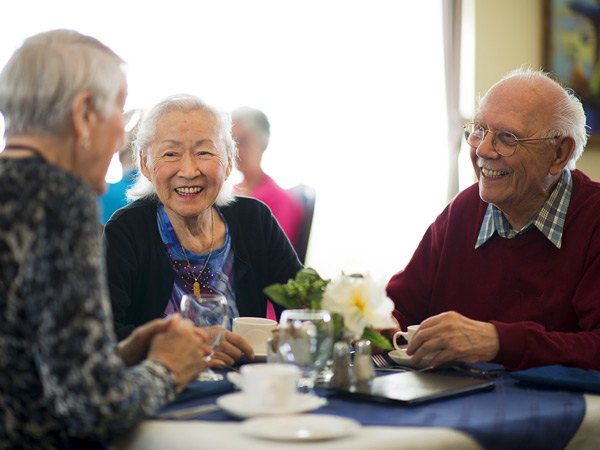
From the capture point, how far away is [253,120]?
4246 mm

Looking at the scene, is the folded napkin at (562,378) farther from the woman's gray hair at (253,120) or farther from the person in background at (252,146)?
the woman's gray hair at (253,120)

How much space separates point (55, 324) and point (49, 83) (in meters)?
0.40

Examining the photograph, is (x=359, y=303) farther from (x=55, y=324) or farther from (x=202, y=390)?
(x=55, y=324)

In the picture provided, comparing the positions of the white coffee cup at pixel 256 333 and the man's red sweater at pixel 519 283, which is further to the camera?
the white coffee cup at pixel 256 333

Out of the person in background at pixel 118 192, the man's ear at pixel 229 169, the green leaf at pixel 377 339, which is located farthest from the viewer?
the person in background at pixel 118 192

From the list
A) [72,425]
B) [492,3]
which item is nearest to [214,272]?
[72,425]

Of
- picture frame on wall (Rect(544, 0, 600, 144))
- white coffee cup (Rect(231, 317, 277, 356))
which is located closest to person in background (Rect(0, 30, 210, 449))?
white coffee cup (Rect(231, 317, 277, 356))

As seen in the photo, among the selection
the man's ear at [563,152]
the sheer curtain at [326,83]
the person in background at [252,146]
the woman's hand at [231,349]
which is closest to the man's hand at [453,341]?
the woman's hand at [231,349]

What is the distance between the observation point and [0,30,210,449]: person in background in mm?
1044

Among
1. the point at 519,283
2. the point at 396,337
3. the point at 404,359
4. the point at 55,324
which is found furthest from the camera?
the point at 519,283

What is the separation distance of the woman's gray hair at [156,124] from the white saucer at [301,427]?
128cm

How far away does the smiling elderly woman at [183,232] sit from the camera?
2154 mm

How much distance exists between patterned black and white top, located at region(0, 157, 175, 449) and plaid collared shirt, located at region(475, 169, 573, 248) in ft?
4.41

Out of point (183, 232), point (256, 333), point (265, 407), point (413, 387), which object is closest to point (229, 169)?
point (183, 232)
